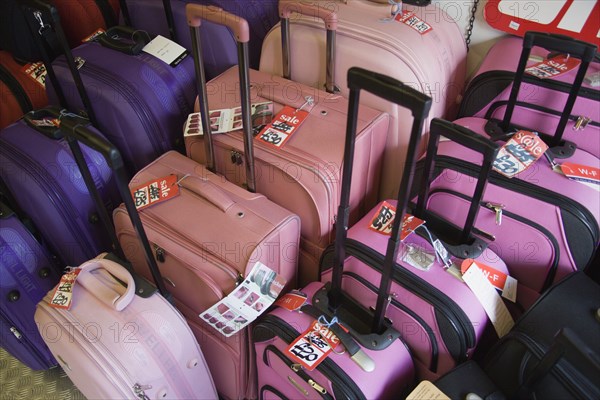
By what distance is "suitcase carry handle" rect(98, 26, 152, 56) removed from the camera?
134cm

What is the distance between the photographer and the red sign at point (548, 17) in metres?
1.19

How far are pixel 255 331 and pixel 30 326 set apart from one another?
0.65 metres

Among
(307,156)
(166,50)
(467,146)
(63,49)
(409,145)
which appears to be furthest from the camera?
(166,50)

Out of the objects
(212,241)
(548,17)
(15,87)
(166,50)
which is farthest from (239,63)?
(15,87)

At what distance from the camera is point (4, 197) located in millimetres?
1214

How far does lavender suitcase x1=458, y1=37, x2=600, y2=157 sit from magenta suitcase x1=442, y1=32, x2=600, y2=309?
3 centimetres

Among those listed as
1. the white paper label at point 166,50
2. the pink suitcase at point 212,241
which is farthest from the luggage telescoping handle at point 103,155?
the white paper label at point 166,50

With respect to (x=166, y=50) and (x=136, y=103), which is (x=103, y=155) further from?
(x=166, y=50)

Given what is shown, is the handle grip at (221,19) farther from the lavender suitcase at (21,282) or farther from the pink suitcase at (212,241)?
the lavender suitcase at (21,282)

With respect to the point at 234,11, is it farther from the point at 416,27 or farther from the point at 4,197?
the point at 4,197

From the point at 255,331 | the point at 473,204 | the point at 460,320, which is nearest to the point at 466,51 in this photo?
the point at 473,204

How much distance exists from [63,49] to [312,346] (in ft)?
3.20

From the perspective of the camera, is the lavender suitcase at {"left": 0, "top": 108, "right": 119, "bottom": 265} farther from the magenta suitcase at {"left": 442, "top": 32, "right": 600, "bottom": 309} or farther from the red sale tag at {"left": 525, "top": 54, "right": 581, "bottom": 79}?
the red sale tag at {"left": 525, "top": 54, "right": 581, "bottom": 79}

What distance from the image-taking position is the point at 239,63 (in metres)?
0.95
